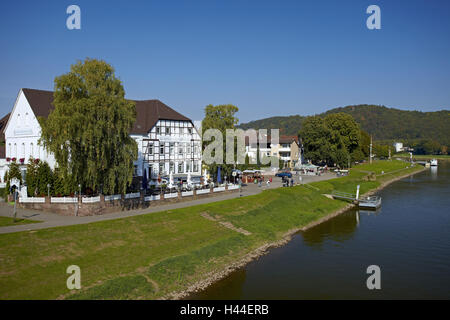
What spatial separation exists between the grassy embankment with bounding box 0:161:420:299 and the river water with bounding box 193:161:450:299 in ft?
7.50

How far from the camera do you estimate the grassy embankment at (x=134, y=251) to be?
20109mm

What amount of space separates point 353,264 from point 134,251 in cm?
1543

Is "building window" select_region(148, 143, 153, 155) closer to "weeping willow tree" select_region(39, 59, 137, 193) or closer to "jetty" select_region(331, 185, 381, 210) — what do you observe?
"weeping willow tree" select_region(39, 59, 137, 193)

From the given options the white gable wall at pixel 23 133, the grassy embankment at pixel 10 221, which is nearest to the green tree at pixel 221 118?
the white gable wall at pixel 23 133

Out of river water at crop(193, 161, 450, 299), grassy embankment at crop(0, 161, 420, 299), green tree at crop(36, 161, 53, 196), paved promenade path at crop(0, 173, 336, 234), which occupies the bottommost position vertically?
river water at crop(193, 161, 450, 299)

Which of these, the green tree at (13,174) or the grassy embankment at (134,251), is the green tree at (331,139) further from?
the green tree at (13,174)

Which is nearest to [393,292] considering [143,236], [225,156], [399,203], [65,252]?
[143,236]

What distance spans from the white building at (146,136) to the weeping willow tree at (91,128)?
288 inches

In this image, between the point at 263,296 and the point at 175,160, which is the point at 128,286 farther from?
the point at 175,160

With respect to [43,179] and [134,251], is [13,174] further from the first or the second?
[134,251]

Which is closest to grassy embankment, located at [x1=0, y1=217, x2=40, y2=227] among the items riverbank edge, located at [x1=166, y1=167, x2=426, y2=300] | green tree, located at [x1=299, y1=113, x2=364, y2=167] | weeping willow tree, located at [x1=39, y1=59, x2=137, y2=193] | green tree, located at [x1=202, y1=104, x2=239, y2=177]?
weeping willow tree, located at [x1=39, y1=59, x2=137, y2=193]

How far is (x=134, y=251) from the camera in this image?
25344mm

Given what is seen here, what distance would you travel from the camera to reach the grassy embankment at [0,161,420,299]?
792 inches

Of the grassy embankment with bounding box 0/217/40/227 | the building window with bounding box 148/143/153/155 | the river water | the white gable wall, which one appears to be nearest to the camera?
the river water
